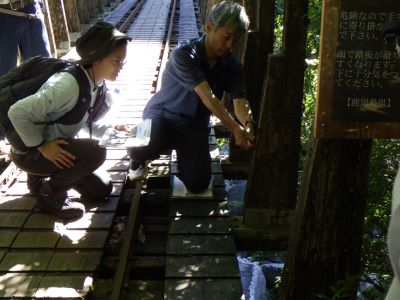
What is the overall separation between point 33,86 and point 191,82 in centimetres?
103

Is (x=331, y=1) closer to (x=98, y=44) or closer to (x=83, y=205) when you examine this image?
(x=98, y=44)

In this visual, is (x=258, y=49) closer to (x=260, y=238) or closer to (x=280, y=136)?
(x=280, y=136)

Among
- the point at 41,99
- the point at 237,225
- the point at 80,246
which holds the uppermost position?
the point at 41,99

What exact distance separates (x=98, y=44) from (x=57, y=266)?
1.37 metres

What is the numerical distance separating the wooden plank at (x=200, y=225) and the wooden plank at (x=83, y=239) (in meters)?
0.46

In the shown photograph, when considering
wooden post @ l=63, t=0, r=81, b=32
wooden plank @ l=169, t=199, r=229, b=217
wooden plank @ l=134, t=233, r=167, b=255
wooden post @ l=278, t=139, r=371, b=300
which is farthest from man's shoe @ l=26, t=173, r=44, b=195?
wooden post @ l=63, t=0, r=81, b=32

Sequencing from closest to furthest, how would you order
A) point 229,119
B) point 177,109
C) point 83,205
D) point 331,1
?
1. point 331,1
2. point 229,119
3. point 83,205
4. point 177,109

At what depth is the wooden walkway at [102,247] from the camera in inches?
104

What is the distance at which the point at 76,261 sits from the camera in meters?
2.86

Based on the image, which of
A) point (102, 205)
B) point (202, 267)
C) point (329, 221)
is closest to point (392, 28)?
point (329, 221)

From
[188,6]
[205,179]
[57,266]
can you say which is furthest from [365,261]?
[188,6]

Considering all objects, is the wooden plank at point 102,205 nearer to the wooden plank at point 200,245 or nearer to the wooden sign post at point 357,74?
the wooden plank at point 200,245

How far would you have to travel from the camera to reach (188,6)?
672 inches

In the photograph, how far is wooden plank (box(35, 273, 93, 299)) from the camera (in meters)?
2.55
